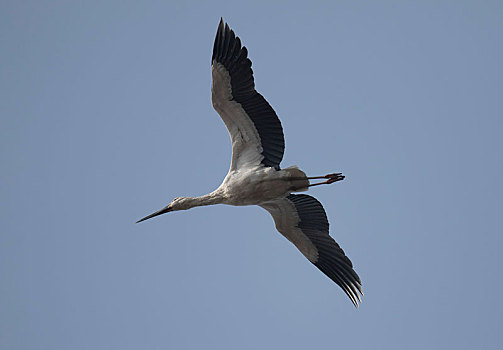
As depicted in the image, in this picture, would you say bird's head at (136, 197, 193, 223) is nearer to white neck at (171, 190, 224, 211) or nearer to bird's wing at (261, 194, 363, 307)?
white neck at (171, 190, 224, 211)

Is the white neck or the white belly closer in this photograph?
the white belly

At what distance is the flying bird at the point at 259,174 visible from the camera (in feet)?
36.9

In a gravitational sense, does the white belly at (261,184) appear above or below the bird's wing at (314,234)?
above

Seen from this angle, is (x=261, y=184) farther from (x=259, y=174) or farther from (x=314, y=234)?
(x=314, y=234)

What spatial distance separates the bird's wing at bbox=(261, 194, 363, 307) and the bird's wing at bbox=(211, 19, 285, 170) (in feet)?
3.87

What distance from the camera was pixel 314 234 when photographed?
1279 centimetres

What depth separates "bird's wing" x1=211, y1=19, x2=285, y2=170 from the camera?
11195 millimetres

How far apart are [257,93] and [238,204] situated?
76.0 inches

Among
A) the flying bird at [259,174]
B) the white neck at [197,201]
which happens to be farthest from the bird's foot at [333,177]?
the white neck at [197,201]

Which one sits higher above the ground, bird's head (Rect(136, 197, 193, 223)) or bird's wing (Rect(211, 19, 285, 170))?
bird's wing (Rect(211, 19, 285, 170))

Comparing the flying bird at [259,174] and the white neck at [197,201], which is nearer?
the flying bird at [259,174]

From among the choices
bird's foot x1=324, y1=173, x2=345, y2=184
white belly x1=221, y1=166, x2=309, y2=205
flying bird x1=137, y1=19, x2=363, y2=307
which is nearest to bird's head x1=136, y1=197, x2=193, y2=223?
flying bird x1=137, y1=19, x2=363, y2=307

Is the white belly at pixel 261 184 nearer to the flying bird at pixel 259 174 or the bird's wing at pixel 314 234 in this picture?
the flying bird at pixel 259 174

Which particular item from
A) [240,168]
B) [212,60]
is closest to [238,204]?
[240,168]
